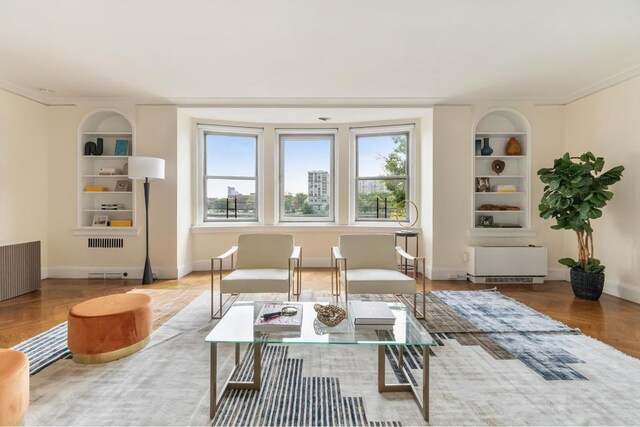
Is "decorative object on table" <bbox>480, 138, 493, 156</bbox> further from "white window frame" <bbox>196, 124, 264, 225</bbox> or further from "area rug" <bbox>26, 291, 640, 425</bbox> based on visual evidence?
"white window frame" <bbox>196, 124, 264, 225</bbox>

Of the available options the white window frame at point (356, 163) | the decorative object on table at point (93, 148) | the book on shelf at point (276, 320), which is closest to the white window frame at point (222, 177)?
the decorative object on table at point (93, 148)

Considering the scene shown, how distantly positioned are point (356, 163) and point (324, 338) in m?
4.51

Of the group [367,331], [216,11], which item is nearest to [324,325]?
[367,331]

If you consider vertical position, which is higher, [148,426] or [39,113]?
[39,113]

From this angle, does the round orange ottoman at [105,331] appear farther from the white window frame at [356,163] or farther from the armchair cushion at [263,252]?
the white window frame at [356,163]

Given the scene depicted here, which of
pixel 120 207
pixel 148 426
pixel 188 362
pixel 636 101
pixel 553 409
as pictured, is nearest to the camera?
pixel 148 426

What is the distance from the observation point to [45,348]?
2.54 metres

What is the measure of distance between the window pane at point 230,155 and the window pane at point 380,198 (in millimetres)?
2041

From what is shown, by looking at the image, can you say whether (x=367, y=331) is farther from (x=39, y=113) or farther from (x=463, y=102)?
(x=39, y=113)

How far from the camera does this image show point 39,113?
15.6 ft

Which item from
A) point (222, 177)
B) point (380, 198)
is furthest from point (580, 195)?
point (222, 177)

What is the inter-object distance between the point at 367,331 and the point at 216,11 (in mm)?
2647

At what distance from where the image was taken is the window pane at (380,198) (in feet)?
19.1

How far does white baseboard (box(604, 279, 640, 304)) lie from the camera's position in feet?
12.6
